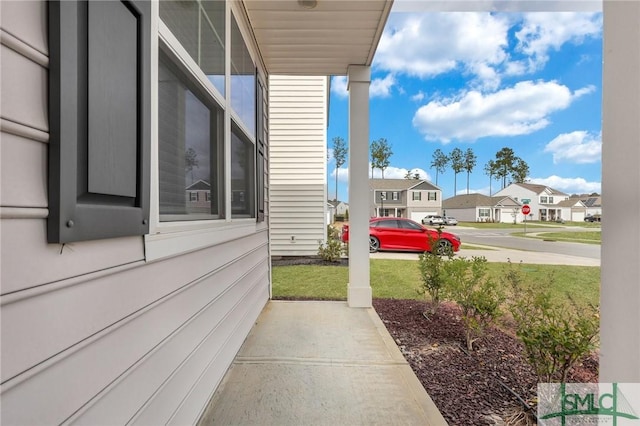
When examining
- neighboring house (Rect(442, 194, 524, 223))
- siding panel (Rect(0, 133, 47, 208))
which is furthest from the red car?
neighboring house (Rect(442, 194, 524, 223))

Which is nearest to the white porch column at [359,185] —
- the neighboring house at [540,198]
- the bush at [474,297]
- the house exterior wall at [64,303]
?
the bush at [474,297]

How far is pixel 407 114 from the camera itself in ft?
133

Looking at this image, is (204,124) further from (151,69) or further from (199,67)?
(151,69)

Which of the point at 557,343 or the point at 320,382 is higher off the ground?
the point at 557,343

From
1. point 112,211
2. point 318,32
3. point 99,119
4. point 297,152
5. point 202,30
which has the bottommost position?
point 112,211

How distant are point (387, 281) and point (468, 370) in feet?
9.75

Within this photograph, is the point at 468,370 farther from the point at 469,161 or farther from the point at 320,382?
the point at 469,161

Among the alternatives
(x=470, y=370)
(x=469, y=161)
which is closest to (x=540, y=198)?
(x=469, y=161)

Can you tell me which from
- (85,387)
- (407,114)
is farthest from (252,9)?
(407,114)

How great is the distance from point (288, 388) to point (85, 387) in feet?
4.60

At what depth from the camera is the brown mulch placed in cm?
177

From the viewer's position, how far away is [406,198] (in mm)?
32219

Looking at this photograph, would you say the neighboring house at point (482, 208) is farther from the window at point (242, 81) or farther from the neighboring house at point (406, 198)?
the window at point (242, 81)

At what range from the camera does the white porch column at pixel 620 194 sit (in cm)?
81
